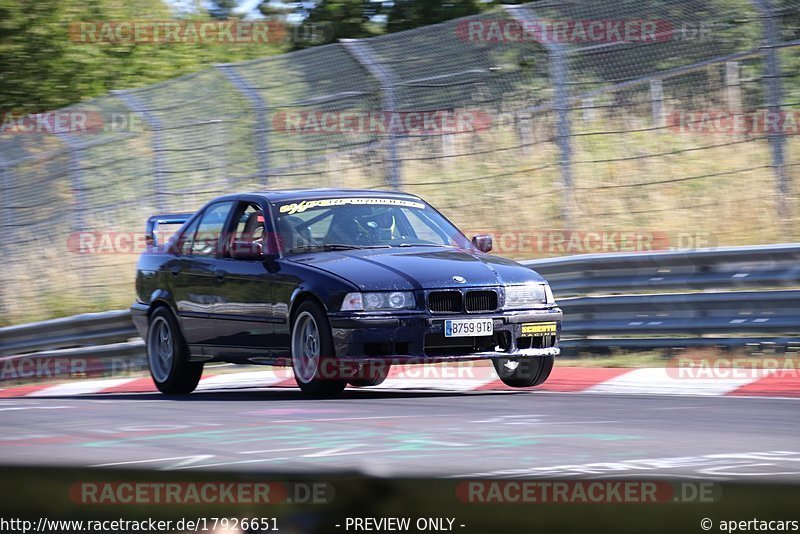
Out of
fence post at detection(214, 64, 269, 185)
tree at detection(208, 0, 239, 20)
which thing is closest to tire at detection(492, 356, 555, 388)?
fence post at detection(214, 64, 269, 185)

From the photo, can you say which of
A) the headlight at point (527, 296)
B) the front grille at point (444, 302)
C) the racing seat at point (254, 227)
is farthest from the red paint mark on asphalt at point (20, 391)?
the headlight at point (527, 296)

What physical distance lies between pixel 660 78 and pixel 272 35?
15.2 m

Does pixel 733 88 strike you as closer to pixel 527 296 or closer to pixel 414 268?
pixel 527 296

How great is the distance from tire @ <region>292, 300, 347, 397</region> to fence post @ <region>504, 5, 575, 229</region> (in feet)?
13.2

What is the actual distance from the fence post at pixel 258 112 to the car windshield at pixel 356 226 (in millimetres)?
4546

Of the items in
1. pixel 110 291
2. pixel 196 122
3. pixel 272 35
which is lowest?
pixel 110 291

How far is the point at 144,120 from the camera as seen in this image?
1468cm

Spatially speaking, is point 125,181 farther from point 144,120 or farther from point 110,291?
point 144,120

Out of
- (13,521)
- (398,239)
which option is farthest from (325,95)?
(13,521)

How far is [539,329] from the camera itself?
27.3 feet

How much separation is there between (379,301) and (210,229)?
2173 mm

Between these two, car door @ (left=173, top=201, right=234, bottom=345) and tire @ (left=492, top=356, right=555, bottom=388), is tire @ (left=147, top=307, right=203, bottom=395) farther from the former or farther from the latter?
tire @ (left=492, top=356, right=555, bottom=388)

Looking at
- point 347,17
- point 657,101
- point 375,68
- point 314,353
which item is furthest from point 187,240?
point 347,17

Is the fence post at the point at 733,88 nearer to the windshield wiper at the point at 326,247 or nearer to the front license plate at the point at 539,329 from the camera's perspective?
the front license plate at the point at 539,329
